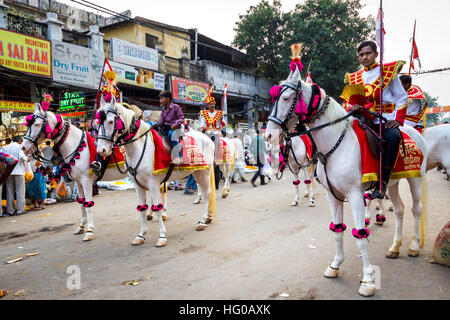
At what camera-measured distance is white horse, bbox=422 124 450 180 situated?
5.35m

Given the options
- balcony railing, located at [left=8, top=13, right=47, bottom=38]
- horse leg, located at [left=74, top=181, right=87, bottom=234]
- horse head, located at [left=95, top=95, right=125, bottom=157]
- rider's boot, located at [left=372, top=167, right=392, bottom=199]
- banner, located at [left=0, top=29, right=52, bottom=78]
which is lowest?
horse leg, located at [left=74, top=181, right=87, bottom=234]

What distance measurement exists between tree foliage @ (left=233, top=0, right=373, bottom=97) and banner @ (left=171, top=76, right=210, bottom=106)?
8.26m

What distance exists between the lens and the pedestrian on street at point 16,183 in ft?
26.6

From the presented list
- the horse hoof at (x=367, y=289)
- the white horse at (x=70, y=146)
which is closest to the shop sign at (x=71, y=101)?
the white horse at (x=70, y=146)

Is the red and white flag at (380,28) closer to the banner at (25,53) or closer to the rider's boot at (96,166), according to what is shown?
the rider's boot at (96,166)

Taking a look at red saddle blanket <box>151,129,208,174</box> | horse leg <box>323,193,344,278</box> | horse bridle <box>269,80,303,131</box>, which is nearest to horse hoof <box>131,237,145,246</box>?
red saddle blanket <box>151,129,208,174</box>

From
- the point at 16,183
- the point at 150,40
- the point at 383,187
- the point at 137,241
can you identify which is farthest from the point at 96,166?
the point at 150,40

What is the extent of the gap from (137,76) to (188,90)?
3.77 meters

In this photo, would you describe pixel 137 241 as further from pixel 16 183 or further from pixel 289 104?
pixel 16 183

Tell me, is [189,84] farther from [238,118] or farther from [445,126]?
[445,126]

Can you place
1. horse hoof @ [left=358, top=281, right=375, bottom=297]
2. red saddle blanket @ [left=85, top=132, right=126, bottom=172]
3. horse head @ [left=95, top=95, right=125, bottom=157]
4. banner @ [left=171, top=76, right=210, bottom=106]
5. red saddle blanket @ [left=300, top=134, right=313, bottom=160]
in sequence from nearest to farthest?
horse hoof @ [left=358, top=281, right=375, bottom=297], horse head @ [left=95, top=95, right=125, bottom=157], red saddle blanket @ [left=85, top=132, right=126, bottom=172], red saddle blanket @ [left=300, top=134, right=313, bottom=160], banner @ [left=171, top=76, right=210, bottom=106]

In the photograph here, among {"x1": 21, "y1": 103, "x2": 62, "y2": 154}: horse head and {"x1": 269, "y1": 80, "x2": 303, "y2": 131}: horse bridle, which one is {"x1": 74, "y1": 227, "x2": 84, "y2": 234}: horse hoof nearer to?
{"x1": 21, "y1": 103, "x2": 62, "y2": 154}: horse head
